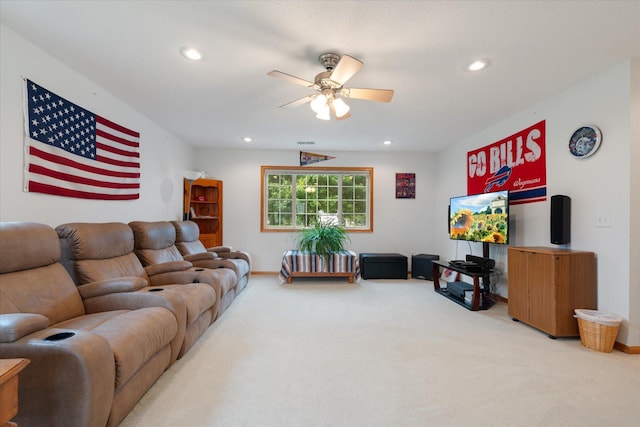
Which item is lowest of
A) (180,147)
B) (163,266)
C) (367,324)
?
(367,324)

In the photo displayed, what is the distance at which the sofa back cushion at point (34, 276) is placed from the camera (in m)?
1.74

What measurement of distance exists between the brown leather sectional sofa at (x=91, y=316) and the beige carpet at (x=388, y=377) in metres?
0.31

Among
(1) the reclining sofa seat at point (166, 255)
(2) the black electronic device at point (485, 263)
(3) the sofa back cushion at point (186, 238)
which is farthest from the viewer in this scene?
(3) the sofa back cushion at point (186, 238)

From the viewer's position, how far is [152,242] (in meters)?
3.40

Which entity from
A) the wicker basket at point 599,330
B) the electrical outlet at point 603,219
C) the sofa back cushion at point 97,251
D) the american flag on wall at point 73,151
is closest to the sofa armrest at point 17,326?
the sofa back cushion at point 97,251

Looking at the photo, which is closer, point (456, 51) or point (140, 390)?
point (140, 390)

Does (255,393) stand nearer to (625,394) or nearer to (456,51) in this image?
(625,394)

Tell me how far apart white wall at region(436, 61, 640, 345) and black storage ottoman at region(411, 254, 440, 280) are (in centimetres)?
203

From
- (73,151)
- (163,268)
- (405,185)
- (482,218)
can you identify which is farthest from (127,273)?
(405,185)

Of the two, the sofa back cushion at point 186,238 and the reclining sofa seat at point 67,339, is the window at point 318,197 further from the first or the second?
the reclining sofa seat at point 67,339

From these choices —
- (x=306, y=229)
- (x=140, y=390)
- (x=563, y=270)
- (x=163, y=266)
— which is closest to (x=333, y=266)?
(x=306, y=229)

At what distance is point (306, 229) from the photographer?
18.2ft

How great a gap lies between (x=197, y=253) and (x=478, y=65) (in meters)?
3.87

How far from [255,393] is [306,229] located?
3.79 meters
